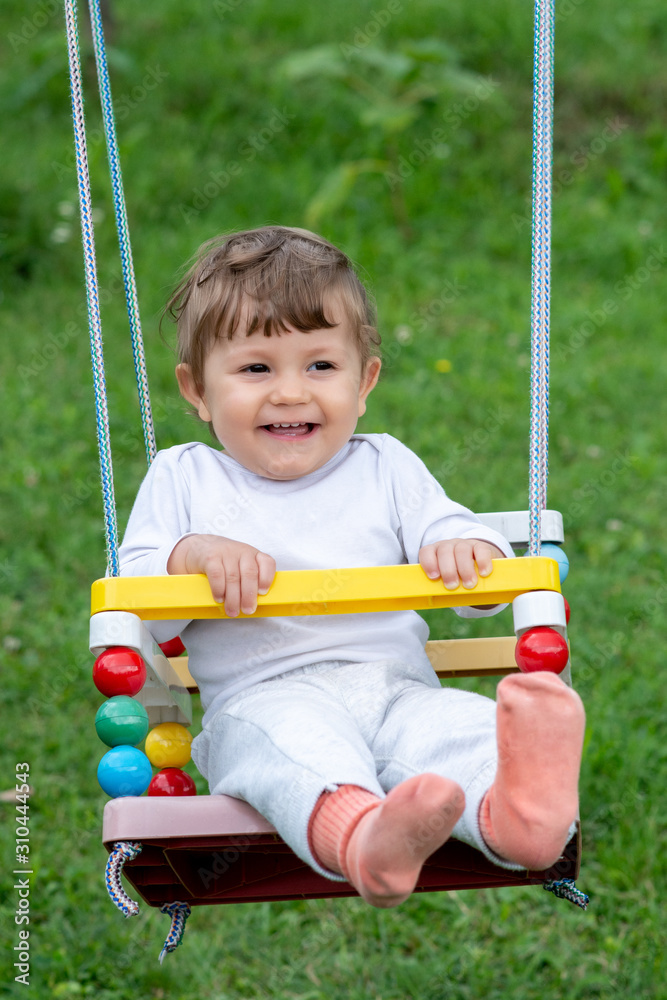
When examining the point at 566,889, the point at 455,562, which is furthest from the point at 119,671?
the point at 566,889

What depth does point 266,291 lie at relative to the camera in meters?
2.43

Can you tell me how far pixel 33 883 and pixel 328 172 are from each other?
475cm

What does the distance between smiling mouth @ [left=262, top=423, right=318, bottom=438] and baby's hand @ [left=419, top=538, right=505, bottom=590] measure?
0.40m

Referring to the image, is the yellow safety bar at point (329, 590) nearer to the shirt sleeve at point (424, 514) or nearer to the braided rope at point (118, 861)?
the shirt sleeve at point (424, 514)

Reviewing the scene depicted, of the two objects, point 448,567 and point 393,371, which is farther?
point 393,371

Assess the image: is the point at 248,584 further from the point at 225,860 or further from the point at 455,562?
the point at 225,860

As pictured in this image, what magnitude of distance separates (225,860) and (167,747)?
35 centimetres

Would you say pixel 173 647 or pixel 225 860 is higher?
pixel 173 647

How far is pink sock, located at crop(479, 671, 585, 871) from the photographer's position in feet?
5.96

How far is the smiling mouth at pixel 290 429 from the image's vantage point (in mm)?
2491

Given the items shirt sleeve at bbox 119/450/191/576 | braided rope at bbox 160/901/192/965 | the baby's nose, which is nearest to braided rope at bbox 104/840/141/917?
braided rope at bbox 160/901/192/965

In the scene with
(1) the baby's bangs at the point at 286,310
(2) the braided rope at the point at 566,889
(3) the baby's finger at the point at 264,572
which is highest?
(1) the baby's bangs at the point at 286,310

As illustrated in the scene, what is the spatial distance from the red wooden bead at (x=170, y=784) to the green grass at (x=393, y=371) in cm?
137

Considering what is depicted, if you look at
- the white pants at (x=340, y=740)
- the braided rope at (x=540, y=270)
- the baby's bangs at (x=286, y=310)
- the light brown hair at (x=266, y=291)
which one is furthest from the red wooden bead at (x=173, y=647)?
the braided rope at (x=540, y=270)
